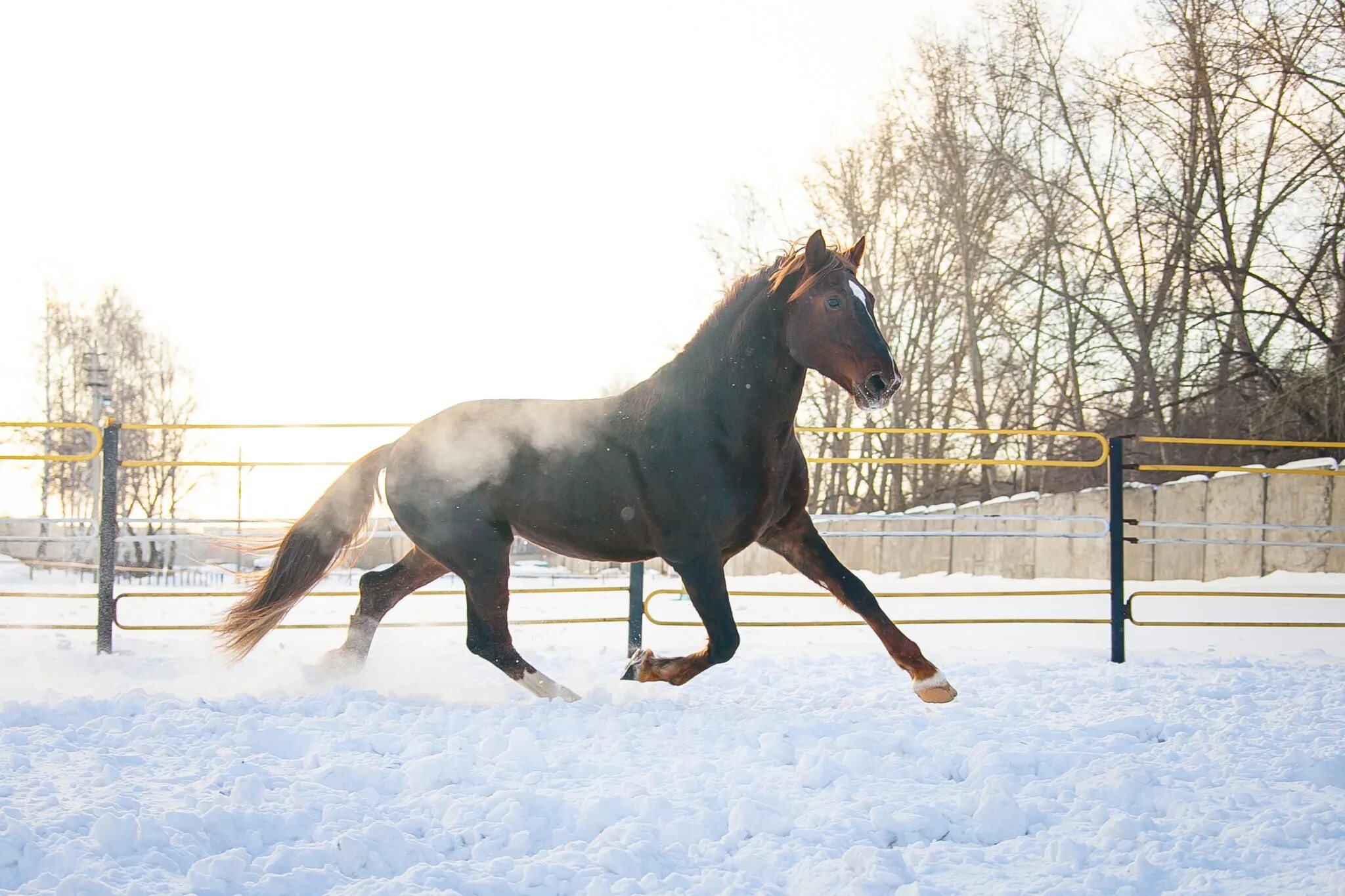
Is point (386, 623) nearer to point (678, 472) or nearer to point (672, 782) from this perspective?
point (678, 472)

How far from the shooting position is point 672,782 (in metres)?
2.90

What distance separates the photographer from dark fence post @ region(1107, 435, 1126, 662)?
6070 mm

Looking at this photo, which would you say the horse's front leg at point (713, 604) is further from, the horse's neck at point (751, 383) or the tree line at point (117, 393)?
the tree line at point (117, 393)

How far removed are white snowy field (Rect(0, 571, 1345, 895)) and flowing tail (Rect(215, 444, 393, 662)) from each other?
264 millimetres

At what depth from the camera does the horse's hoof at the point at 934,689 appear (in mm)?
4020

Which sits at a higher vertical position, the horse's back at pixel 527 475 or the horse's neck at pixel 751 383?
the horse's neck at pixel 751 383

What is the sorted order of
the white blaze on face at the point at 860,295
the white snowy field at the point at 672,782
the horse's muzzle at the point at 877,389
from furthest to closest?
1. the white blaze on face at the point at 860,295
2. the horse's muzzle at the point at 877,389
3. the white snowy field at the point at 672,782

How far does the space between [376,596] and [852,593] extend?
223 centimetres

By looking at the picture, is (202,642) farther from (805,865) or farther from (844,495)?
(844,495)

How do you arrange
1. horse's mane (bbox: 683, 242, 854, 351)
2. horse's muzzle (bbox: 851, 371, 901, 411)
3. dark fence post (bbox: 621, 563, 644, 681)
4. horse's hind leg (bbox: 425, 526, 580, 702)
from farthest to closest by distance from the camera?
dark fence post (bbox: 621, 563, 644, 681)
horse's hind leg (bbox: 425, 526, 580, 702)
horse's mane (bbox: 683, 242, 854, 351)
horse's muzzle (bbox: 851, 371, 901, 411)

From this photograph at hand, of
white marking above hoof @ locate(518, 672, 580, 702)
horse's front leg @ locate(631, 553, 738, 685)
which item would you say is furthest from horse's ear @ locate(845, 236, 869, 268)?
white marking above hoof @ locate(518, 672, 580, 702)

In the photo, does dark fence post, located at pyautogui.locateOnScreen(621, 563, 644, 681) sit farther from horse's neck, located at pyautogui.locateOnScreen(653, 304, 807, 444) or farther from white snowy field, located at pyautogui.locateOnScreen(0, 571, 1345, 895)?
horse's neck, located at pyautogui.locateOnScreen(653, 304, 807, 444)

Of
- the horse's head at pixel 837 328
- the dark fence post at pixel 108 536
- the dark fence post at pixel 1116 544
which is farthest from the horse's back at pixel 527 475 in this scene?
the dark fence post at pixel 1116 544

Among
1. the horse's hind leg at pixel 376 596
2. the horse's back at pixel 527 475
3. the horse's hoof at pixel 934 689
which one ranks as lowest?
the horse's hoof at pixel 934 689
